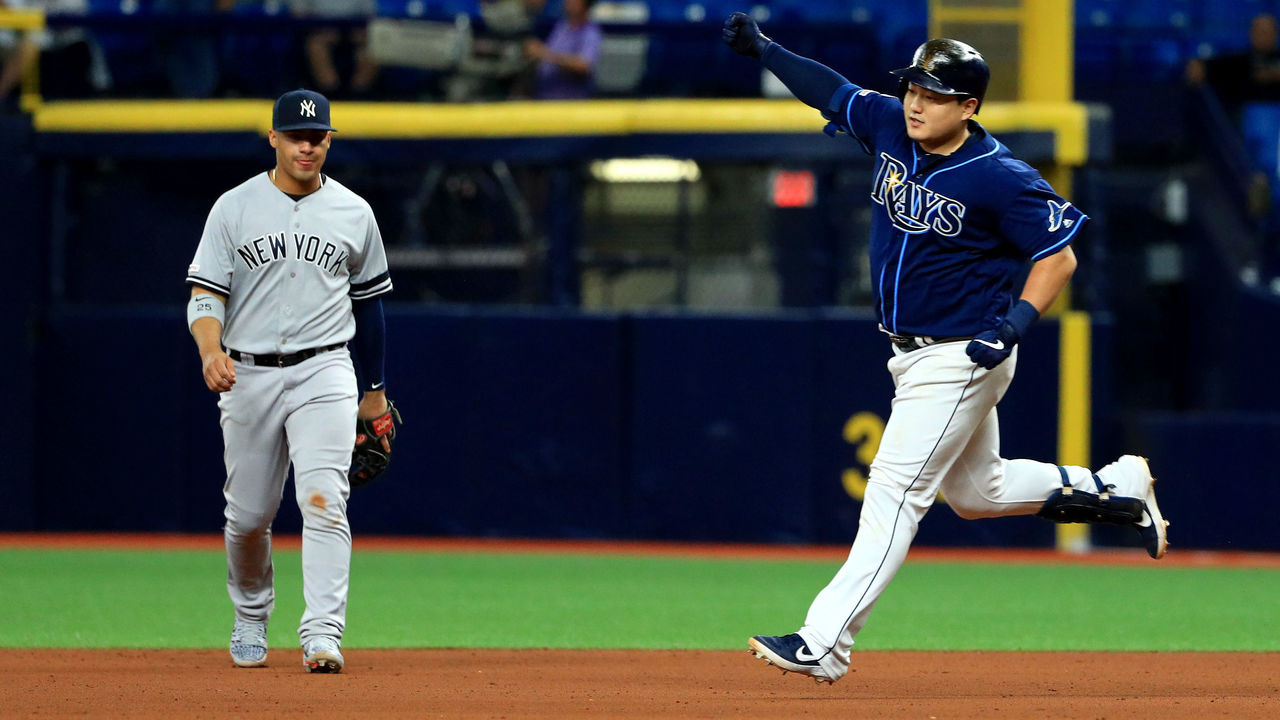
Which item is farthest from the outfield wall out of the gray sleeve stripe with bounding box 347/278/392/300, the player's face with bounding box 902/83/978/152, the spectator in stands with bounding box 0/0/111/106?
the player's face with bounding box 902/83/978/152

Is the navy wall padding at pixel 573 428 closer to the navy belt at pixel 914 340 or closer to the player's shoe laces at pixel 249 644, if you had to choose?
the player's shoe laces at pixel 249 644

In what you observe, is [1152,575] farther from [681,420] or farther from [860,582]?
[860,582]

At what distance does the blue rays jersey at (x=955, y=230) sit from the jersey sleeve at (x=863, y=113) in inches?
1.2

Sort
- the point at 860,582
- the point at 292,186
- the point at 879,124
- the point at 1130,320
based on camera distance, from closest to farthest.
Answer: the point at 860,582
the point at 879,124
the point at 292,186
the point at 1130,320

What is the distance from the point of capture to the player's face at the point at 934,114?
482 cm

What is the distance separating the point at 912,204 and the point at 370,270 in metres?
1.79

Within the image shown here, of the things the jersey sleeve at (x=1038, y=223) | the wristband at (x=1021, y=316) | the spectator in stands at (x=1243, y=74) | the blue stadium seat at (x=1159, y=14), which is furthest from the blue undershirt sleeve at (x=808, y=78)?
the blue stadium seat at (x=1159, y=14)

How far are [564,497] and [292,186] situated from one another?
505 cm

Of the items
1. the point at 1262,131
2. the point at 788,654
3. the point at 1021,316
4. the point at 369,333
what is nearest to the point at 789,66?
the point at 1021,316

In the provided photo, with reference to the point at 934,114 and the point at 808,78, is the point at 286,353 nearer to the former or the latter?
the point at 808,78

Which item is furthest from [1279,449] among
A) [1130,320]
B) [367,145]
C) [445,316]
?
[367,145]

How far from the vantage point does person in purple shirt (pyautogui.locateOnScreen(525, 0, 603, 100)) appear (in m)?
10.5

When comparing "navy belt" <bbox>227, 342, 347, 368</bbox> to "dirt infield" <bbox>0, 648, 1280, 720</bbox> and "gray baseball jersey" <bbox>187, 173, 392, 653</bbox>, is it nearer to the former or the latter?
"gray baseball jersey" <bbox>187, 173, 392, 653</bbox>

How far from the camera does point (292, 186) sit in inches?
214
